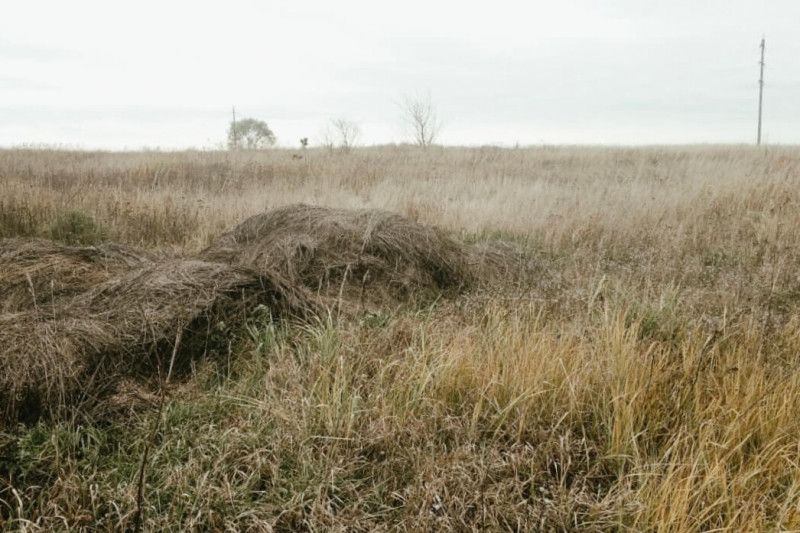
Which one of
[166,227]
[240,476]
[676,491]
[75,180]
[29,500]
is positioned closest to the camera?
[676,491]

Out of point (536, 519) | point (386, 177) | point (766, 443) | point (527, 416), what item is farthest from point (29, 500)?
point (386, 177)

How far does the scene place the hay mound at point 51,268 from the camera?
10.6 ft

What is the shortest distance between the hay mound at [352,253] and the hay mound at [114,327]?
1.95 feet

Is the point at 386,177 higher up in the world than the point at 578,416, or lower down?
higher up

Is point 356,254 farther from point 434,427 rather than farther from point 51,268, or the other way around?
point 434,427

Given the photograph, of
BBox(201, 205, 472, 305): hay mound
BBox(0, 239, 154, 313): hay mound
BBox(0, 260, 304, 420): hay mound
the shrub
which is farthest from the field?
the shrub

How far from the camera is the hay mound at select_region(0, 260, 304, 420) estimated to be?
7.41ft

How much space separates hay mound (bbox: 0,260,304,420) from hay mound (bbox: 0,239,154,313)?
29 centimetres

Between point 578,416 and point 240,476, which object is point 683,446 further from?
point 240,476

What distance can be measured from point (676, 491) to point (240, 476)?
4.96 ft

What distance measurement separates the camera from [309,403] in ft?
7.07

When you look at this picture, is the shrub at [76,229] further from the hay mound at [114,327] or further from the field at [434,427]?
the hay mound at [114,327]

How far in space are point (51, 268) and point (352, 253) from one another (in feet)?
7.06

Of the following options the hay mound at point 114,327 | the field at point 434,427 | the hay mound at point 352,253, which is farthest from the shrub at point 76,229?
the hay mound at point 114,327
